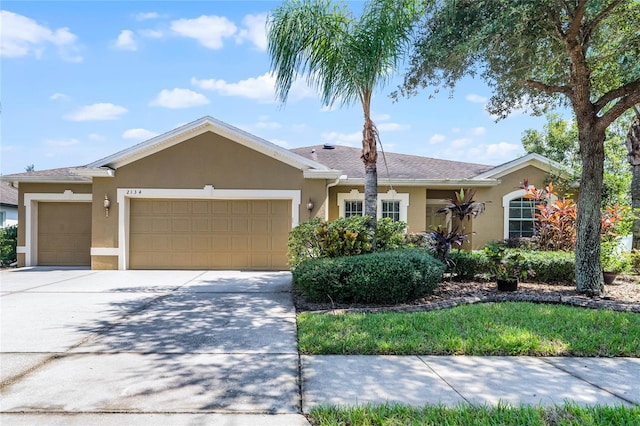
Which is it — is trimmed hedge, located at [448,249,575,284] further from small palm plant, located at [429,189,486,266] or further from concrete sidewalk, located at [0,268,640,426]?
concrete sidewalk, located at [0,268,640,426]

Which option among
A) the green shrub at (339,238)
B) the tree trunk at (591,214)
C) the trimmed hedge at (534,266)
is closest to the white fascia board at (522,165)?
the trimmed hedge at (534,266)

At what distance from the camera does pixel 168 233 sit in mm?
11750

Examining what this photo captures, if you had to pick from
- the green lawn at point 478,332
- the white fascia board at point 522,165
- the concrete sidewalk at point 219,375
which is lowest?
the concrete sidewalk at point 219,375

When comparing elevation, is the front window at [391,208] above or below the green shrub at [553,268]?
above

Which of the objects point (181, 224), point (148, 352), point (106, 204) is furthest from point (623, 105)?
point (106, 204)

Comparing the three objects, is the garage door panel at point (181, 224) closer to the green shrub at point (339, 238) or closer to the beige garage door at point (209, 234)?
the beige garage door at point (209, 234)

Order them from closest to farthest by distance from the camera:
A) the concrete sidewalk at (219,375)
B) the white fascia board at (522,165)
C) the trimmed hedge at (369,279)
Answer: the concrete sidewalk at (219,375) < the trimmed hedge at (369,279) < the white fascia board at (522,165)

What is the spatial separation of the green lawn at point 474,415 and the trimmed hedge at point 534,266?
5.77m

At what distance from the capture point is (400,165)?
14.7 meters

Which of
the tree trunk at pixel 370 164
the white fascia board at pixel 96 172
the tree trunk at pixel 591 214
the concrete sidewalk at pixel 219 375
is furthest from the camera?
the white fascia board at pixel 96 172

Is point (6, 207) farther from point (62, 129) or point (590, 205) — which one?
point (590, 205)

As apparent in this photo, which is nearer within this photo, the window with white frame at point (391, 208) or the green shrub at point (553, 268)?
the green shrub at point (553, 268)

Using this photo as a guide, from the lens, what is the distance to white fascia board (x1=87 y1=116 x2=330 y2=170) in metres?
11.3

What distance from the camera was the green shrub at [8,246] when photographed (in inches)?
508
